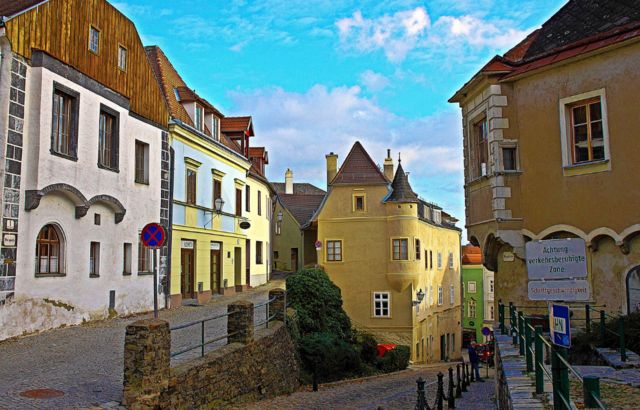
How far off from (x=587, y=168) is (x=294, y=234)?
36770mm

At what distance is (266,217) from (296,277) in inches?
667

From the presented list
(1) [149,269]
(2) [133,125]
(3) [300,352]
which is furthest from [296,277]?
(2) [133,125]

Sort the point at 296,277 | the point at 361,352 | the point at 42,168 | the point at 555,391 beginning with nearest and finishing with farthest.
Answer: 1. the point at 555,391
2. the point at 42,168
3. the point at 296,277
4. the point at 361,352

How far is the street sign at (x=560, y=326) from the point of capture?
5.15m

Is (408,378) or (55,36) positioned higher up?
(55,36)

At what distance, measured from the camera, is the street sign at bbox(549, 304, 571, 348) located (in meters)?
5.15

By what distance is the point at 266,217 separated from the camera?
38.4 meters

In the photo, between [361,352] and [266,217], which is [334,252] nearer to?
[266,217]

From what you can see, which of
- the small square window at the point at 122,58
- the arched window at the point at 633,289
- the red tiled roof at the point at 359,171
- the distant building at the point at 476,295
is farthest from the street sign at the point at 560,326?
the distant building at the point at 476,295

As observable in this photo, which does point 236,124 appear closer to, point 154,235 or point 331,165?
point 331,165

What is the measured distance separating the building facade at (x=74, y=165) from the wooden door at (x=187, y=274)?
7.15 ft

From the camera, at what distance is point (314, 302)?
21.5 meters

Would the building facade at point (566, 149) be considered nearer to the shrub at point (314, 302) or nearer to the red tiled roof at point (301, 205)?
the shrub at point (314, 302)

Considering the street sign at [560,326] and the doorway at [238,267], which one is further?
the doorway at [238,267]
